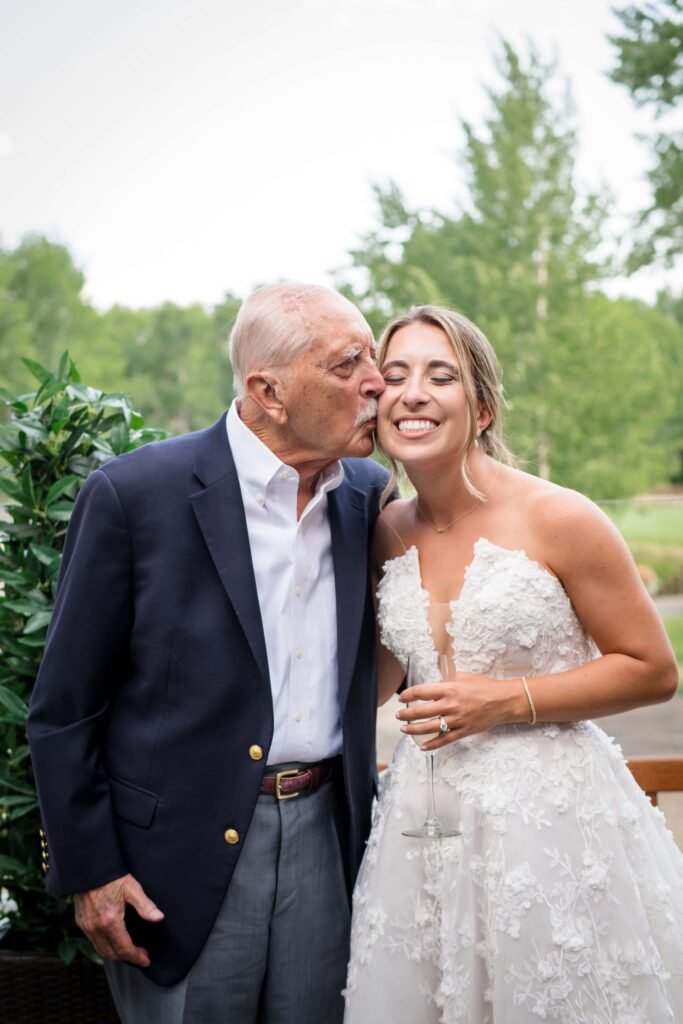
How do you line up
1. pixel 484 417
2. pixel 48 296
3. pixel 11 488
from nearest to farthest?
1. pixel 484 417
2. pixel 11 488
3. pixel 48 296

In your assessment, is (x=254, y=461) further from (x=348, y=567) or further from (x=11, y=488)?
(x=11, y=488)

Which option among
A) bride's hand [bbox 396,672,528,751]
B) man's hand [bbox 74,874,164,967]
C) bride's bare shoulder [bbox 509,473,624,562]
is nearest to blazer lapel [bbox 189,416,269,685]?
bride's hand [bbox 396,672,528,751]

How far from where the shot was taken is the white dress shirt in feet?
7.67

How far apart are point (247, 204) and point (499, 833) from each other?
139 feet

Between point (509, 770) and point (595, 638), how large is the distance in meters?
0.38

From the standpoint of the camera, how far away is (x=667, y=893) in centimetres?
229

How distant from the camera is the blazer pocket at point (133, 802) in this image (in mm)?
2264

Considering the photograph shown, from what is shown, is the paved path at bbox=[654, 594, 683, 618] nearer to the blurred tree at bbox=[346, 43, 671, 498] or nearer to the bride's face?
the blurred tree at bbox=[346, 43, 671, 498]

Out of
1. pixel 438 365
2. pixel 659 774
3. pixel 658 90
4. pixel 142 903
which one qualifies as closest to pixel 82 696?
pixel 142 903

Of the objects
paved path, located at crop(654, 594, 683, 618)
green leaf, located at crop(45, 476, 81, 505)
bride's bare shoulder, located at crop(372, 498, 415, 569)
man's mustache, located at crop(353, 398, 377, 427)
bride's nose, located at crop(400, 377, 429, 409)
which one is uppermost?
bride's nose, located at crop(400, 377, 429, 409)

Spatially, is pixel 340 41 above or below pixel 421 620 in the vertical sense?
above

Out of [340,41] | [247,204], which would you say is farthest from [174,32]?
[247,204]

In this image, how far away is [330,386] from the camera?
2.39m

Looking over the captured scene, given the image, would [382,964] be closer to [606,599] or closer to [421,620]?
[421,620]
